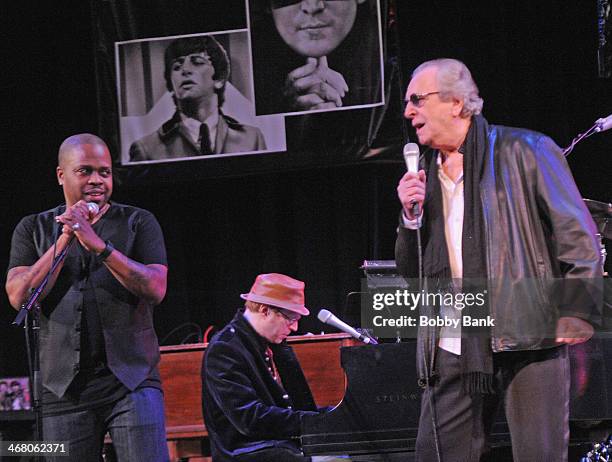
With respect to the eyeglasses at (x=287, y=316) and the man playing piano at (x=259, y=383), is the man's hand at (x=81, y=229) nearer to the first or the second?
the man playing piano at (x=259, y=383)

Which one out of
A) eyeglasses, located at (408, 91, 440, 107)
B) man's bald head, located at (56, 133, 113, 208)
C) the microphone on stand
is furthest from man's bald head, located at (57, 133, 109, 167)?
eyeglasses, located at (408, 91, 440, 107)

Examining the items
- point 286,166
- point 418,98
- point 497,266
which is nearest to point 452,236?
point 497,266

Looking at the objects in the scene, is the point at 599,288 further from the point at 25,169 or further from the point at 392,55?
the point at 25,169

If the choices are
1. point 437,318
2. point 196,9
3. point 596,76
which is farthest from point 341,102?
point 437,318

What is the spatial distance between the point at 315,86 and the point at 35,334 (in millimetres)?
3043

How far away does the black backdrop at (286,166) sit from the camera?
5.84 meters

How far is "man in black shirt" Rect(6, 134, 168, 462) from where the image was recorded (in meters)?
3.28

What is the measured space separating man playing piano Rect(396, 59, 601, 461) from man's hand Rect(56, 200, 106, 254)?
3.68 feet

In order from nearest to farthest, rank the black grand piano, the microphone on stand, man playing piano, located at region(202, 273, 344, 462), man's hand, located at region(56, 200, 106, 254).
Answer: man's hand, located at region(56, 200, 106, 254), the microphone on stand, the black grand piano, man playing piano, located at region(202, 273, 344, 462)

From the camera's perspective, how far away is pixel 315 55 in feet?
19.3

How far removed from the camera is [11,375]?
20.7 ft

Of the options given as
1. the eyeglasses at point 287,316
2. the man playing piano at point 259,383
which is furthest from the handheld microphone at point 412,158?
the eyeglasses at point 287,316

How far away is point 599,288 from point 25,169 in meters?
4.83

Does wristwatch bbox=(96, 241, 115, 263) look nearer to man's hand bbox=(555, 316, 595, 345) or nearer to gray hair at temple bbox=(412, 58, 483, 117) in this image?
gray hair at temple bbox=(412, 58, 483, 117)
